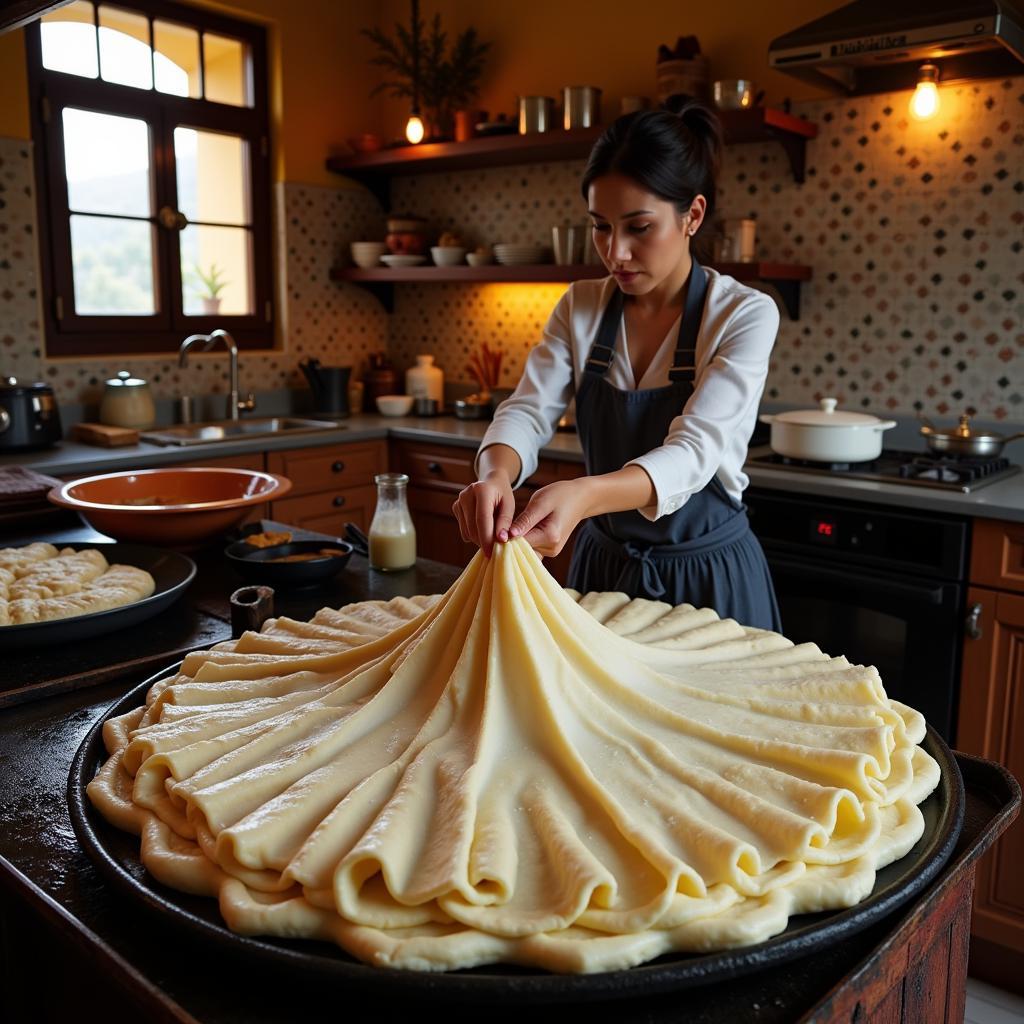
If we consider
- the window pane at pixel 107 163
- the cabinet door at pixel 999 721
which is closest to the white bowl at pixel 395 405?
the window pane at pixel 107 163

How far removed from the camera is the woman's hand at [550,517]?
128 centimetres

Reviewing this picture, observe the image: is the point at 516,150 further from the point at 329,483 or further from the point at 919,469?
the point at 919,469

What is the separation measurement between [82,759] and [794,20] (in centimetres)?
337

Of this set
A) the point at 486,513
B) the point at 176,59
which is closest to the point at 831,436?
the point at 486,513

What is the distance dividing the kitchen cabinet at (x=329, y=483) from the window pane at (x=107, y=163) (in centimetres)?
127

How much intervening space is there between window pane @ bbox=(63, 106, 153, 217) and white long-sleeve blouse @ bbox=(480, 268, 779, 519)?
263 centimetres

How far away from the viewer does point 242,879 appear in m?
0.86

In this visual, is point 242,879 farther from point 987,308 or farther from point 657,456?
point 987,308

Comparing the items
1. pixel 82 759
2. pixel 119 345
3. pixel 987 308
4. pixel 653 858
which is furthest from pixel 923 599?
pixel 119 345

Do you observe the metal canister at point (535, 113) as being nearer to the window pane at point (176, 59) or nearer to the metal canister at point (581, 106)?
the metal canister at point (581, 106)

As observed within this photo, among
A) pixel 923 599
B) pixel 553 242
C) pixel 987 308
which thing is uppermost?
pixel 553 242

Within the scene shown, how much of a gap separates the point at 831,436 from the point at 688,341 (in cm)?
110

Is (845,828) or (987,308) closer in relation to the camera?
(845,828)

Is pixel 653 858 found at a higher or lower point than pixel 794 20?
lower
